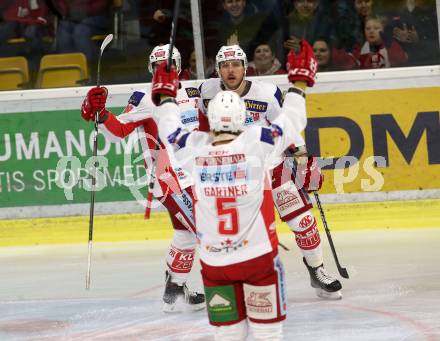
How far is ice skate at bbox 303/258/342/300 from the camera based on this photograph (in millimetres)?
6906

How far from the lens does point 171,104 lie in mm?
5238

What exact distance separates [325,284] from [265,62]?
3.08 metres

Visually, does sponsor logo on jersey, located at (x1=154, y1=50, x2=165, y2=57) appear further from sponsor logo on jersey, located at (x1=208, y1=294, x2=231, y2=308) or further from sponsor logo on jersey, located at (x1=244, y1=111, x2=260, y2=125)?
sponsor logo on jersey, located at (x1=208, y1=294, x2=231, y2=308)

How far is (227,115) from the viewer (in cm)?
489

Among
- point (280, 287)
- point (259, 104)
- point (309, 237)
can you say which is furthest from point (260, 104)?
point (280, 287)

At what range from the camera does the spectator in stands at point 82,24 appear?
385 inches

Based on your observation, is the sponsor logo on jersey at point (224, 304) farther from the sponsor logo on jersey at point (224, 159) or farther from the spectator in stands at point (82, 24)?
the spectator in stands at point (82, 24)

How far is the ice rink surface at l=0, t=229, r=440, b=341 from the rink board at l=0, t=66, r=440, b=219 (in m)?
0.53

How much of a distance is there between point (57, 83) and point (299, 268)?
117 inches

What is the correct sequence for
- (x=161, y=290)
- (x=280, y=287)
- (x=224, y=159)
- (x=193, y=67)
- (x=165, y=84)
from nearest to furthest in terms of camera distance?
1. (x=224, y=159)
2. (x=280, y=287)
3. (x=165, y=84)
4. (x=161, y=290)
5. (x=193, y=67)

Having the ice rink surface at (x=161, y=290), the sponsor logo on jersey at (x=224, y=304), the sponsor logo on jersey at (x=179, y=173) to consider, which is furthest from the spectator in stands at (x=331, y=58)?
the sponsor logo on jersey at (x=224, y=304)

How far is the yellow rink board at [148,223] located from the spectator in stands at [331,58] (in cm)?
115

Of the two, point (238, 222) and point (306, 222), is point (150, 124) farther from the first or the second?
point (238, 222)

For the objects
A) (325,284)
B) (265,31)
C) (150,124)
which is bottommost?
(325,284)
